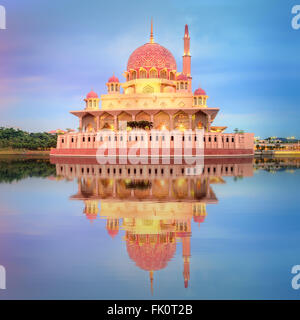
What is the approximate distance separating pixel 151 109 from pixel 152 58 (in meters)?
8.07

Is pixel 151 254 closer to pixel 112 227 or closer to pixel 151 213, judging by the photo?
pixel 112 227

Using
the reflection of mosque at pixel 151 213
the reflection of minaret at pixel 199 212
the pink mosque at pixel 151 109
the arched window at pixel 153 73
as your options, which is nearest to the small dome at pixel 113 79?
the pink mosque at pixel 151 109

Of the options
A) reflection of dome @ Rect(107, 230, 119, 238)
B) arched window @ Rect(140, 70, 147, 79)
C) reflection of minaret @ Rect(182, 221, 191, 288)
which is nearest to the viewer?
reflection of minaret @ Rect(182, 221, 191, 288)

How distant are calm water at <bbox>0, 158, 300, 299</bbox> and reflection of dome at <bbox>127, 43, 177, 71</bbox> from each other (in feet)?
113

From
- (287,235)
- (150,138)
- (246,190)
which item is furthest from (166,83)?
(287,235)

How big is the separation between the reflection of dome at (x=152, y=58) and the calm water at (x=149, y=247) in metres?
34.4

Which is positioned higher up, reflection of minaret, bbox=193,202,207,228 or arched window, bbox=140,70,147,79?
arched window, bbox=140,70,147,79

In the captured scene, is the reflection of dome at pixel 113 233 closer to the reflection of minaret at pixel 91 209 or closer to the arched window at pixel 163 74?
the reflection of minaret at pixel 91 209

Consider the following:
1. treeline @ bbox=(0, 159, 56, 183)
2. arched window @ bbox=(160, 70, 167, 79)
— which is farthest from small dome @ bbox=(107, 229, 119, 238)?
arched window @ bbox=(160, 70, 167, 79)

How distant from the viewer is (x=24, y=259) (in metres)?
4.30

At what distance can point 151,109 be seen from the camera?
36906mm

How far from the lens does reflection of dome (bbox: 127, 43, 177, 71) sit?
40531mm

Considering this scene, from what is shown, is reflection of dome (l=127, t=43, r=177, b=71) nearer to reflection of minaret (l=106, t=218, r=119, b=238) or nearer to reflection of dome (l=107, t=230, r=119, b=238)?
reflection of minaret (l=106, t=218, r=119, b=238)

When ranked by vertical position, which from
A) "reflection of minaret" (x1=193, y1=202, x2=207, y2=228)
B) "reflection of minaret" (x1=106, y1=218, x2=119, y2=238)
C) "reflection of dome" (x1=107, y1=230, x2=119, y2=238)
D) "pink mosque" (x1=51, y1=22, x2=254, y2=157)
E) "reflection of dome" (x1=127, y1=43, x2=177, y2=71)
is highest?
"reflection of dome" (x1=127, y1=43, x2=177, y2=71)
